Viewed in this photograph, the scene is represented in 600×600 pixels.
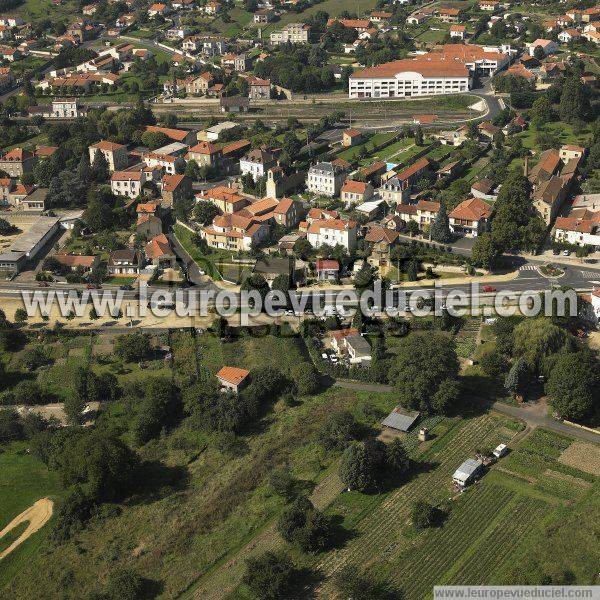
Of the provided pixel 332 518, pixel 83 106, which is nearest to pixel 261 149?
pixel 83 106

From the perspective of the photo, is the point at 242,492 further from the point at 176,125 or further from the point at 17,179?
the point at 176,125

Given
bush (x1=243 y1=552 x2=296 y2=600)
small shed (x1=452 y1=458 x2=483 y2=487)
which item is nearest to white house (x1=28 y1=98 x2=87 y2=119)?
small shed (x1=452 y1=458 x2=483 y2=487)

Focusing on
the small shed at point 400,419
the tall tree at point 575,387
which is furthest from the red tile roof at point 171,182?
the tall tree at point 575,387

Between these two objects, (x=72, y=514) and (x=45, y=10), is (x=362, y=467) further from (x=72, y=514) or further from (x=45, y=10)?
(x=45, y=10)

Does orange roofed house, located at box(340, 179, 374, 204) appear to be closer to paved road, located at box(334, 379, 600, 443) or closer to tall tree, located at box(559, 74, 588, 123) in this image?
paved road, located at box(334, 379, 600, 443)

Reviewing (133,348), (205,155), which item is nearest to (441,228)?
(133,348)

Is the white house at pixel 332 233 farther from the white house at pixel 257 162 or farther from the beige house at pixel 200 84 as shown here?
the beige house at pixel 200 84
